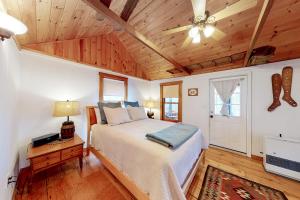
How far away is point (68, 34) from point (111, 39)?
1251 millimetres

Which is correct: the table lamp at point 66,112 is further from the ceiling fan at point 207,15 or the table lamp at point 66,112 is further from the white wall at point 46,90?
the ceiling fan at point 207,15

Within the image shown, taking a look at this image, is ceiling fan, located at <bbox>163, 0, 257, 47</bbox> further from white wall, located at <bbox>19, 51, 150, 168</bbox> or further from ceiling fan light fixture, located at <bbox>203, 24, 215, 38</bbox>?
white wall, located at <bbox>19, 51, 150, 168</bbox>

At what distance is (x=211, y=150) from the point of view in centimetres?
310

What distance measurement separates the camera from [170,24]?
2453mm

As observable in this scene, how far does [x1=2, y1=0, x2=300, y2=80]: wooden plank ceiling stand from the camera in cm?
159

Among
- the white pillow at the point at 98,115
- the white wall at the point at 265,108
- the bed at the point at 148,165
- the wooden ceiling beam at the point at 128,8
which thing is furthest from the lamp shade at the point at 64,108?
the white wall at the point at 265,108

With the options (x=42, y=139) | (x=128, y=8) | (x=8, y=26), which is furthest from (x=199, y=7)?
Result: (x=42, y=139)

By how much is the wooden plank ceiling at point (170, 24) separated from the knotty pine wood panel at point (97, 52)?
0.04 metres

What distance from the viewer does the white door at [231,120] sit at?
292cm

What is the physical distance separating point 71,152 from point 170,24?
9.81 feet

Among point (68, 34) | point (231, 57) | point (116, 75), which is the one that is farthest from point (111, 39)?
point (231, 57)

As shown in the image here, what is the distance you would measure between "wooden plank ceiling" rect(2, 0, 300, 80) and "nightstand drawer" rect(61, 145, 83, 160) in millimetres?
1858

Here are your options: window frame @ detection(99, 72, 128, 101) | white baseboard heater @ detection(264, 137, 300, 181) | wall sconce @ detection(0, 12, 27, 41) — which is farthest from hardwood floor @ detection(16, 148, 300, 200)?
wall sconce @ detection(0, 12, 27, 41)

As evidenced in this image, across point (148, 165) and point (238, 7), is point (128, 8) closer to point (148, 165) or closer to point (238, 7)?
point (238, 7)
